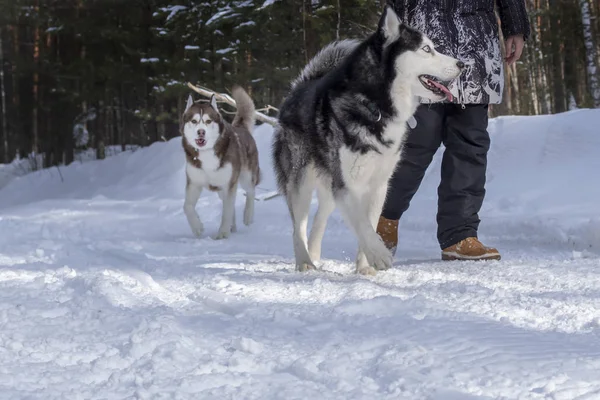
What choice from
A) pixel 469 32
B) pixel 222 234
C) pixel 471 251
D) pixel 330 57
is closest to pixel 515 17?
pixel 469 32

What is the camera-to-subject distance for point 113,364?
7.59ft

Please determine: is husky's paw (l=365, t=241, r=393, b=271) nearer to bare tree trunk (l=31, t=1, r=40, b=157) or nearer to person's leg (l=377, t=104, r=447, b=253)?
person's leg (l=377, t=104, r=447, b=253)

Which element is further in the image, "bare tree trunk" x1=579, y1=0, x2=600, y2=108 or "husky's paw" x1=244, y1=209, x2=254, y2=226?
"bare tree trunk" x1=579, y1=0, x2=600, y2=108

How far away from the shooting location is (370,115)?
4039mm

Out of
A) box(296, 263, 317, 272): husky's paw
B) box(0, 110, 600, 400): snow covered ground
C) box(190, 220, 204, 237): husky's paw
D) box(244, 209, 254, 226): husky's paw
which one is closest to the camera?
box(0, 110, 600, 400): snow covered ground

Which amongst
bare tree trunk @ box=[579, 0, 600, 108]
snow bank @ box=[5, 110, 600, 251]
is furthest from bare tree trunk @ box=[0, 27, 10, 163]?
bare tree trunk @ box=[579, 0, 600, 108]

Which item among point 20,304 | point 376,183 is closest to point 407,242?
point 376,183

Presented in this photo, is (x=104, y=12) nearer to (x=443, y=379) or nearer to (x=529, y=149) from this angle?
(x=529, y=149)

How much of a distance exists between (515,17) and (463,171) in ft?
3.25

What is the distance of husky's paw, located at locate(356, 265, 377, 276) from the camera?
4.02 metres

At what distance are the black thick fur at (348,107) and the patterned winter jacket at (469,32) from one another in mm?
528

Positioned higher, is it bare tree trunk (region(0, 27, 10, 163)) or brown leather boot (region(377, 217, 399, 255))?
bare tree trunk (region(0, 27, 10, 163))

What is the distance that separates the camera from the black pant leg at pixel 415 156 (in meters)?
4.71

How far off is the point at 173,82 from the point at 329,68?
11152 mm
